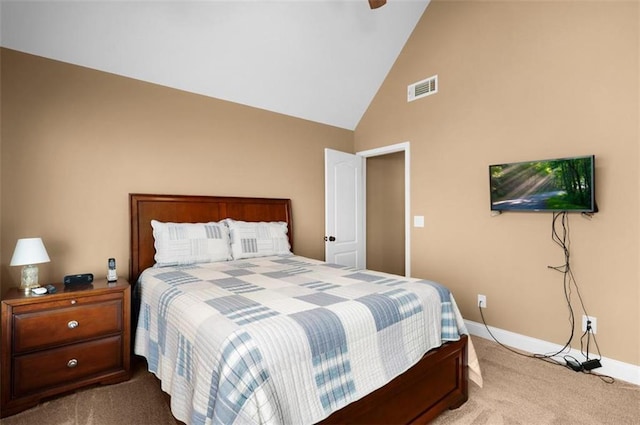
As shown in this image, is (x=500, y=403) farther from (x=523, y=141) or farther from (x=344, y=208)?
(x=344, y=208)

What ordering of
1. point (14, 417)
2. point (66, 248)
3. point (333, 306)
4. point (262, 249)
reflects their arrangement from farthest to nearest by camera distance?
point (262, 249)
point (66, 248)
point (14, 417)
point (333, 306)

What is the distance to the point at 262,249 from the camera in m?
3.24

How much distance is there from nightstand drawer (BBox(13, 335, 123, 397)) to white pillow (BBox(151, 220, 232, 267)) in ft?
2.27

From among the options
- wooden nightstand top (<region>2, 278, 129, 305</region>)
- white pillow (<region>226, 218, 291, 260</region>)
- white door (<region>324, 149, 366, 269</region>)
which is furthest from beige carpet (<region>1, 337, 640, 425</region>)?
white door (<region>324, 149, 366, 269</region>)

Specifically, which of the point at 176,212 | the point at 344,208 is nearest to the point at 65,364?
the point at 176,212

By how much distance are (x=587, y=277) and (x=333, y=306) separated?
89.6 inches

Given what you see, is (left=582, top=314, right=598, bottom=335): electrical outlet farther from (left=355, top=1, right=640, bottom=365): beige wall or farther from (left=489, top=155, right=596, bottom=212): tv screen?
(left=489, top=155, right=596, bottom=212): tv screen

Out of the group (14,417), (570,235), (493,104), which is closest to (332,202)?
(493,104)

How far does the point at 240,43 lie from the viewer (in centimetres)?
306

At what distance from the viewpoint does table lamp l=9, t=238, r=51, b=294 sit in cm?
211

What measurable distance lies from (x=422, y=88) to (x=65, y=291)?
3.81m

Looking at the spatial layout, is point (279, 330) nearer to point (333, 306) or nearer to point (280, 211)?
point (333, 306)

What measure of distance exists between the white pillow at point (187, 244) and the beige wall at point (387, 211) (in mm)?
2525

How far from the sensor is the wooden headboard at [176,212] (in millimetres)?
2844
